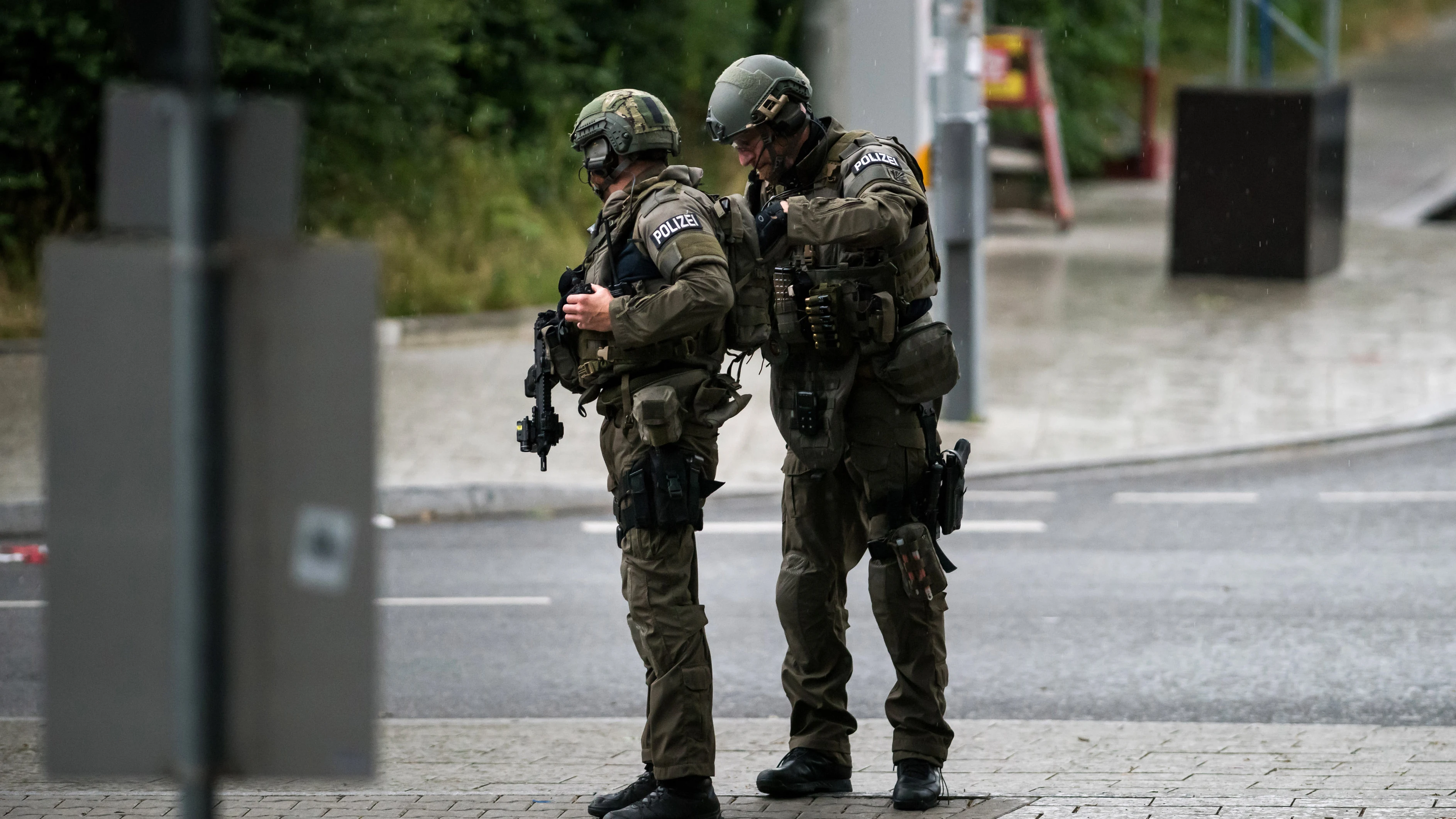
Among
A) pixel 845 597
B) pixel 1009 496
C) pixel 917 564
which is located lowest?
pixel 1009 496

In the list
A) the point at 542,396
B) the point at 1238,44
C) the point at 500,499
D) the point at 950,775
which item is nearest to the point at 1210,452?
the point at 500,499

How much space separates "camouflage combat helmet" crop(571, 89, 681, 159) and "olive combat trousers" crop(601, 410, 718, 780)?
73 centimetres

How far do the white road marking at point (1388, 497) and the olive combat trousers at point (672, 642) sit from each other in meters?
5.62

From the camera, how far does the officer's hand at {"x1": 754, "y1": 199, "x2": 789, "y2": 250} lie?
5.01 meters

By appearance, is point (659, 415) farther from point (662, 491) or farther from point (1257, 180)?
point (1257, 180)

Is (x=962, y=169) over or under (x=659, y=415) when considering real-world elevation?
over

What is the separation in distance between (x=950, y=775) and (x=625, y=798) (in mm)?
998

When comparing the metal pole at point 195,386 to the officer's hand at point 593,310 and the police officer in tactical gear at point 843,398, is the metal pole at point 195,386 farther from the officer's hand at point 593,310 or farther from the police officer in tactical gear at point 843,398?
the police officer in tactical gear at point 843,398

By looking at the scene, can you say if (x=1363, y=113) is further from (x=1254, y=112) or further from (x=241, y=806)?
(x=241, y=806)

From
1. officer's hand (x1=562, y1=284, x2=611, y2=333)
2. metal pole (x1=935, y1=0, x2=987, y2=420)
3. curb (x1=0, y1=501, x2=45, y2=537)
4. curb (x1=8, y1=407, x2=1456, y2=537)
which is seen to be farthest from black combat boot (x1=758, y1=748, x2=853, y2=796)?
metal pole (x1=935, y1=0, x2=987, y2=420)

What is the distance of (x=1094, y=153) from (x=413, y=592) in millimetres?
16805

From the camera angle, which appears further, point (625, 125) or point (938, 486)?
point (938, 486)

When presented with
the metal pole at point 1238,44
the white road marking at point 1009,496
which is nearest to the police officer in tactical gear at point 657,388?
the white road marking at point 1009,496

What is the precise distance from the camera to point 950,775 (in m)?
5.43
